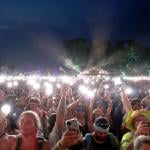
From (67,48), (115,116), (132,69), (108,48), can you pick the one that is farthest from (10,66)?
(115,116)

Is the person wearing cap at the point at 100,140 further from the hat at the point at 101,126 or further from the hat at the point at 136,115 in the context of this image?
the hat at the point at 136,115

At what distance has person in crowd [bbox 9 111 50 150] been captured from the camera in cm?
519

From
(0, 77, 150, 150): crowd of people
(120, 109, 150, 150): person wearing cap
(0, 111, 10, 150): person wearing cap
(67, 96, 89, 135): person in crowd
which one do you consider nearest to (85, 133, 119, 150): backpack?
(0, 77, 150, 150): crowd of people

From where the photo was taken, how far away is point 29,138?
5.25 m

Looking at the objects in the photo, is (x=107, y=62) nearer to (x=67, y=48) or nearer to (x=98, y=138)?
(x=67, y=48)

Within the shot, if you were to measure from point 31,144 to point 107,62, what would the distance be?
216ft

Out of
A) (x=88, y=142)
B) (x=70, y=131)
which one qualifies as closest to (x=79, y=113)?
(x=88, y=142)

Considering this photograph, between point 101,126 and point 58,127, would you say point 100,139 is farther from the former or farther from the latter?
point 58,127

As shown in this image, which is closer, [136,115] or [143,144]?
[143,144]

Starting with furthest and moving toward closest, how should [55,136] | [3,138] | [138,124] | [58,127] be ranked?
[58,127] → [55,136] → [138,124] → [3,138]

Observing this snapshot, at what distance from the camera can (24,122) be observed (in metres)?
5.32

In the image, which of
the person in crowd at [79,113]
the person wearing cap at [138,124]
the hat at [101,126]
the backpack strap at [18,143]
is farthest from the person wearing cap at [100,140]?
the person in crowd at [79,113]

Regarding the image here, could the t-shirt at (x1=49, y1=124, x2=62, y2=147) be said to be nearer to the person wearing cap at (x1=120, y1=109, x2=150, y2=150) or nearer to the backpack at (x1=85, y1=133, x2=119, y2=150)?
the backpack at (x1=85, y1=133, x2=119, y2=150)

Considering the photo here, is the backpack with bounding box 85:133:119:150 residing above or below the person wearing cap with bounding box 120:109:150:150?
below
